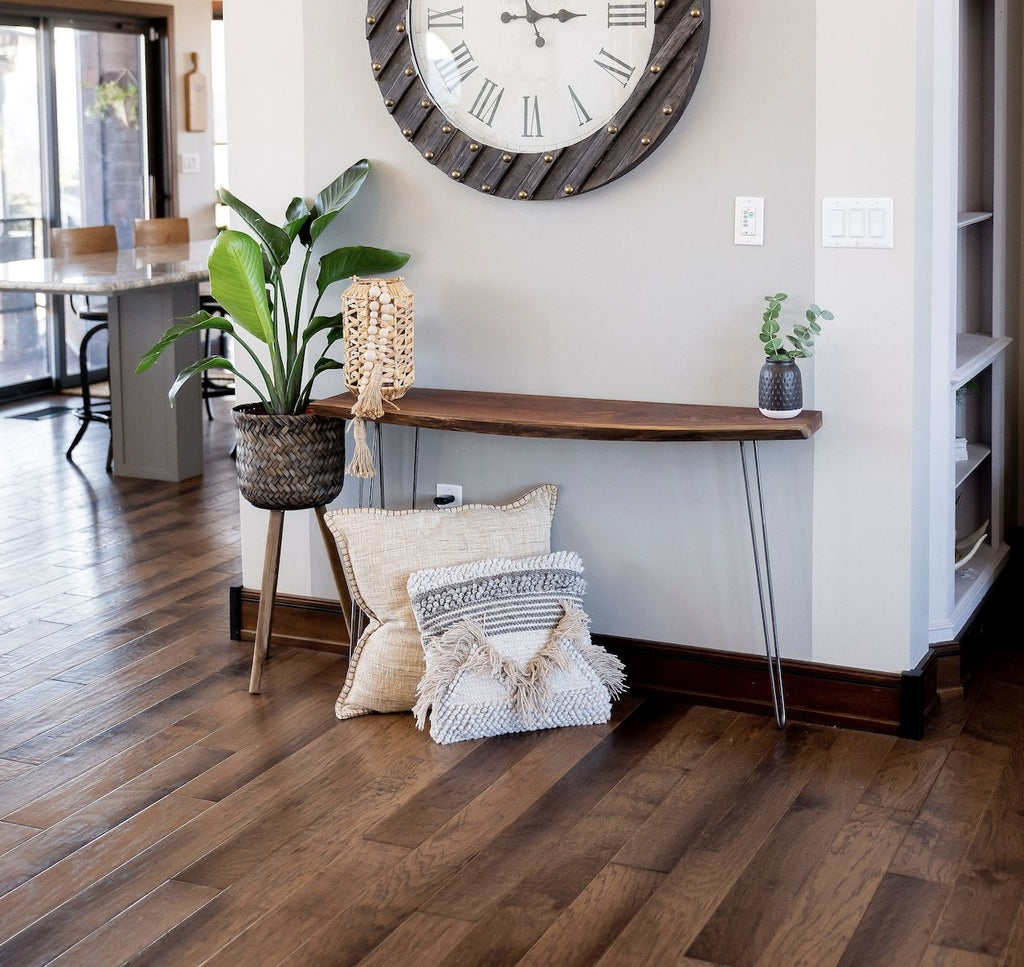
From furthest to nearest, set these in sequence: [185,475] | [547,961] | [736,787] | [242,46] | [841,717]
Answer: [185,475], [242,46], [841,717], [736,787], [547,961]

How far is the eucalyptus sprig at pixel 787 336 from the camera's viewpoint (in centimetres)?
308

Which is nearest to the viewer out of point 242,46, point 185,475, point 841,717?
point 841,717

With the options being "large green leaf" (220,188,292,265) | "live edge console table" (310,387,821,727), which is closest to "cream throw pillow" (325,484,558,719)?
"live edge console table" (310,387,821,727)

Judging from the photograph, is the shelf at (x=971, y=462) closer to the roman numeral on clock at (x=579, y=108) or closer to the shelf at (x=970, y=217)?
the shelf at (x=970, y=217)

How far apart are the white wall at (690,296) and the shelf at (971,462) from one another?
0.58 metres

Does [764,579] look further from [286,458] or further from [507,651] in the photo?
[286,458]

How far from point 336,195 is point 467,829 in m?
1.62

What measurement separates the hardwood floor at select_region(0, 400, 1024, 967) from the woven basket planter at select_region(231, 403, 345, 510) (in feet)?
1.67

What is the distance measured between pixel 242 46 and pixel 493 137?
79 cm

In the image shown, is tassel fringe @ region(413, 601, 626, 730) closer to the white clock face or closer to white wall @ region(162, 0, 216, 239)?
the white clock face

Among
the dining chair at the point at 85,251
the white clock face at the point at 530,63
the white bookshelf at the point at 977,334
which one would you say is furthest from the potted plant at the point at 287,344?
the dining chair at the point at 85,251

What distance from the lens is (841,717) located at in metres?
3.31

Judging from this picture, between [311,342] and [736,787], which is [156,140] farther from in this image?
[736,787]

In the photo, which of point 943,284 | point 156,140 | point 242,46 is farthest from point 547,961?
point 156,140
